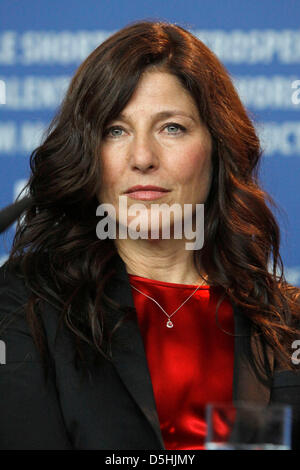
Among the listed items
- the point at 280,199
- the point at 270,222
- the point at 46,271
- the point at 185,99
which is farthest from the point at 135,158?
the point at 280,199

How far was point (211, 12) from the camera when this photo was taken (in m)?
2.36

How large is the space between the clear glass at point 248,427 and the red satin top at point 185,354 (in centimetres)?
57

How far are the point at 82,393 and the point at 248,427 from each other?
561mm

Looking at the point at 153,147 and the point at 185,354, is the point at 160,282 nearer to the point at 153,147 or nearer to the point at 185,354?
the point at 185,354

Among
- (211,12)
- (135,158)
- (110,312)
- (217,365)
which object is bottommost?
(217,365)

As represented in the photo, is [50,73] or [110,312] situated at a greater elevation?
[50,73]

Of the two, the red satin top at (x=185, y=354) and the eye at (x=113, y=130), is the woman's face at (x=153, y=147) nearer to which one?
the eye at (x=113, y=130)

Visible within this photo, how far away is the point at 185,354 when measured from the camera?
1.50 meters

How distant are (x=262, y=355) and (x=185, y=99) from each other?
1.78 ft

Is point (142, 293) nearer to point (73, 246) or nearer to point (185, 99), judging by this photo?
point (73, 246)

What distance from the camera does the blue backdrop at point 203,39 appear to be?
2322 mm

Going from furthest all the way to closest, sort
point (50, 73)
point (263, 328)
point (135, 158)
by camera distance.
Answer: point (50, 73), point (263, 328), point (135, 158)

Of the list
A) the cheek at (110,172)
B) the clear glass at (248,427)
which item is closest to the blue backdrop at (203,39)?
the cheek at (110,172)

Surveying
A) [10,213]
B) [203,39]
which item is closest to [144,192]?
[10,213]
